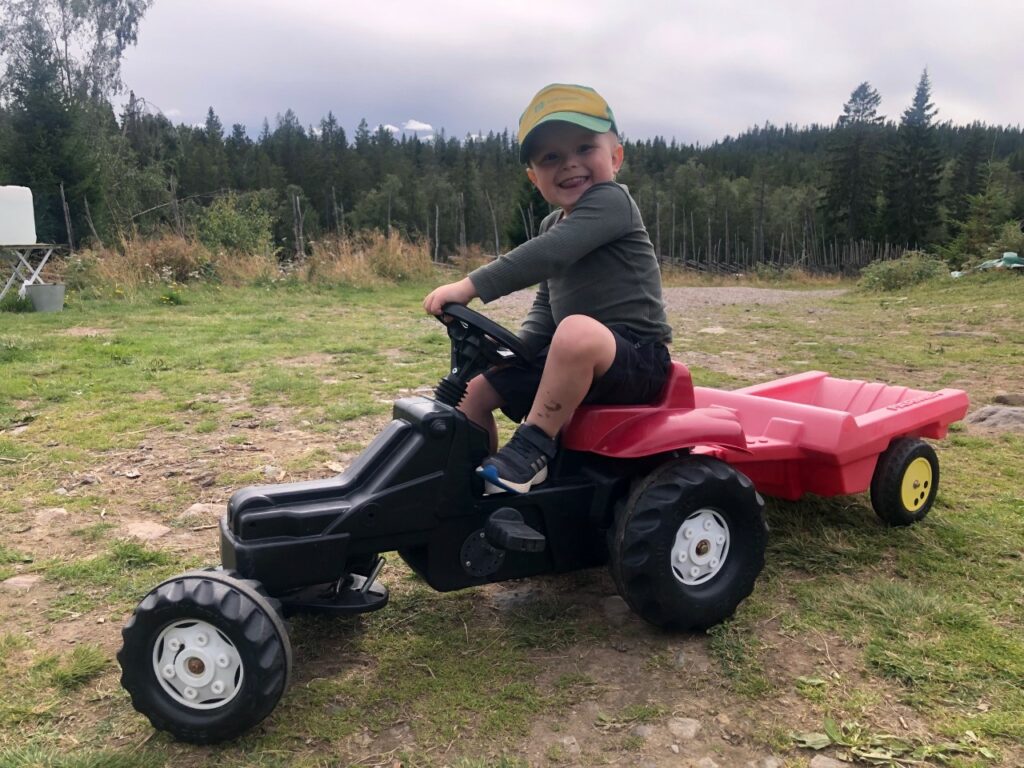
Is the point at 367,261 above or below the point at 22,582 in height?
above

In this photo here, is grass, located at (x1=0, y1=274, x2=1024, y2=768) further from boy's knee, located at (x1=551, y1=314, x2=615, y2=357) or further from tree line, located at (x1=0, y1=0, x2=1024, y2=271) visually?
tree line, located at (x1=0, y1=0, x2=1024, y2=271)

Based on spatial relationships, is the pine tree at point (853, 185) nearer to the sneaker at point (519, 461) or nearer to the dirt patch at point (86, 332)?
the dirt patch at point (86, 332)

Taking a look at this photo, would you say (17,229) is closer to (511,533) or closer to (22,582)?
(22,582)

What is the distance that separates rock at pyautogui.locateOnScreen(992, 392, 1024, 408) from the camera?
4949 millimetres

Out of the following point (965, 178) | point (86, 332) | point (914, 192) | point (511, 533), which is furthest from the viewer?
point (965, 178)

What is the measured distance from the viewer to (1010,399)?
501cm

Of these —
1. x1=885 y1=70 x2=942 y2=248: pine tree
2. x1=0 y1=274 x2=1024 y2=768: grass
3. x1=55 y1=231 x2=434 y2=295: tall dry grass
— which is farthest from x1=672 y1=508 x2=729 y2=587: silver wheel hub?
x1=885 y1=70 x2=942 y2=248: pine tree

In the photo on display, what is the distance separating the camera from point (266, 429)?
4.54m

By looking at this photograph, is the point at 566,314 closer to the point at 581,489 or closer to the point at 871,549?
the point at 581,489

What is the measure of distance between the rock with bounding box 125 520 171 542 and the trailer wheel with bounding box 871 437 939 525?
9.21 feet

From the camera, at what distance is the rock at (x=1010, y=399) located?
495 cm

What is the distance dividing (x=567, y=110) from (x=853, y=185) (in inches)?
2282

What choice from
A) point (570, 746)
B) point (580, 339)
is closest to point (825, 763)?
point (570, 746)

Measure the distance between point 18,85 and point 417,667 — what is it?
79.8 feet
